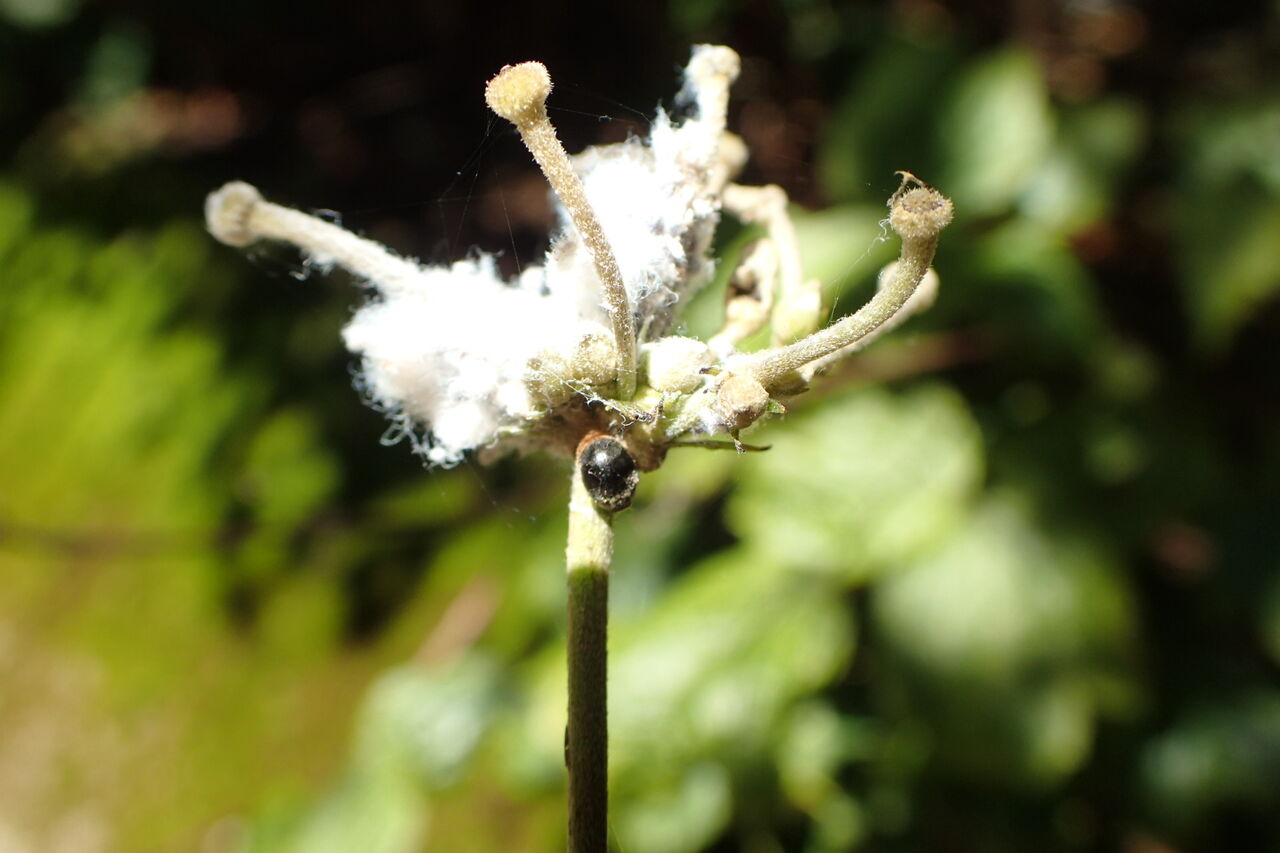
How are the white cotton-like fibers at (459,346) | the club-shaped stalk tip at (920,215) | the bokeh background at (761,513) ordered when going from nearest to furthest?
the club-shaped stalk tip at (920,215) < the white cotton-like fibers at (459,346) < the bokeh background at (761,513)

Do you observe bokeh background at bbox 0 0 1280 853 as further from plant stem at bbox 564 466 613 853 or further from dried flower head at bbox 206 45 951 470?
plant stem at bbox 564 466 613 853

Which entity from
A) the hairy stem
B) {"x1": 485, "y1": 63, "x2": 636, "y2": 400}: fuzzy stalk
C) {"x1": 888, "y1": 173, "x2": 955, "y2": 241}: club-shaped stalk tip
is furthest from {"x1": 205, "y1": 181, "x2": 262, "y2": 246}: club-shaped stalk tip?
{"x1": 888, "y1": 173, "x2": 955, "y2": 241}: club-shaped stalk tip

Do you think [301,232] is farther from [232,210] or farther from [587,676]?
[587,676]

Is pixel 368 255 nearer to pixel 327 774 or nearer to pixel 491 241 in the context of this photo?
pixel 327 774

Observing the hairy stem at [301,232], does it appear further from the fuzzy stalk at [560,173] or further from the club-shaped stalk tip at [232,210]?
the fuzzy stalk at [560,173]

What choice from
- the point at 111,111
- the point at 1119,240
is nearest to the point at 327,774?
the point at 1119,240

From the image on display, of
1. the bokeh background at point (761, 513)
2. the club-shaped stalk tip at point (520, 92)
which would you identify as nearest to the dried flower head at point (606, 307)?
the club-shaped stalk tip at point (520, 92)

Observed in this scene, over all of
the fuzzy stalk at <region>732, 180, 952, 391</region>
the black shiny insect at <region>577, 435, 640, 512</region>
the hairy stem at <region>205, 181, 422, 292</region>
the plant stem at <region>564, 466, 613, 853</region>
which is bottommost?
the plant stem at <region>564, 466, 613, 853</region>
